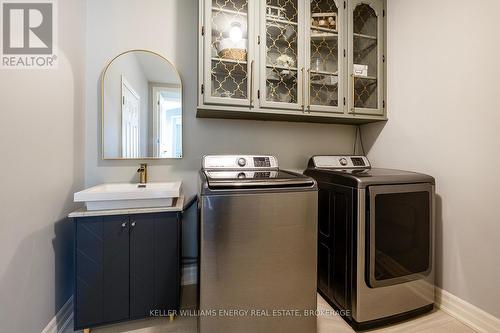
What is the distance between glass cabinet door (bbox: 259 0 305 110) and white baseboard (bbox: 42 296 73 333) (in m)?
1.85

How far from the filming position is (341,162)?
1995mm

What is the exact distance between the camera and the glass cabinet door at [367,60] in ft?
6.07

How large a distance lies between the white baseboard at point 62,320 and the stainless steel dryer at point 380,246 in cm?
171

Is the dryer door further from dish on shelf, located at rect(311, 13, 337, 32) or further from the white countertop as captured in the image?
dish on shelf, located at rect(311, 13, 337, 32)

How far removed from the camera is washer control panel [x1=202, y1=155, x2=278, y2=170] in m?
1.69

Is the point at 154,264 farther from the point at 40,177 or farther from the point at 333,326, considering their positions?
the point at 333,326

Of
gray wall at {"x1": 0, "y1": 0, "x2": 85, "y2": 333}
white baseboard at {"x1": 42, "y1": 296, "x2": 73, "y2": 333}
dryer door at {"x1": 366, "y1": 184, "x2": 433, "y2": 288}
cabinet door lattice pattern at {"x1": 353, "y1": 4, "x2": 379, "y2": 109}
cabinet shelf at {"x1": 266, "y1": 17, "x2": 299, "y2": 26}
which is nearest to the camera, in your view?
gray wall at {"x1": 0, "y1": 0, "x2": 85, "y2": 333}

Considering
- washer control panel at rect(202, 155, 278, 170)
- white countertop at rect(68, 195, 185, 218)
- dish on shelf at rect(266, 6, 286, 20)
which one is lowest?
white countertop at rect(68, 195, 185, 218)

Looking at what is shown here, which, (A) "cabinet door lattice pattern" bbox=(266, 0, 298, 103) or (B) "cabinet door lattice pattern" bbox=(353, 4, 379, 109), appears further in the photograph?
(B) "cabinet door lattice pattern" bbox=(353, 4, 379, 109)

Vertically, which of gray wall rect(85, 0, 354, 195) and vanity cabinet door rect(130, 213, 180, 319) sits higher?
gray wall rect(85, 0, 354, 195)

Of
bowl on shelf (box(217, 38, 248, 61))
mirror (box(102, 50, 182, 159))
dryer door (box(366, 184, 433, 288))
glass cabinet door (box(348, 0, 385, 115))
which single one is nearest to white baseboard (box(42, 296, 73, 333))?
mirror (box(102, 50, 182, 159))

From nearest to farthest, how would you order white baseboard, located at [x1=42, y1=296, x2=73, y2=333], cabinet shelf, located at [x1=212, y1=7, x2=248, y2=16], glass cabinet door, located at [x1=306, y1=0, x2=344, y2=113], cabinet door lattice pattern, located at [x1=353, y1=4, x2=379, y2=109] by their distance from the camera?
white baseboard, located at [x1=42, y1=296, x2=73, y2=333], cabinet shelf, located at [x1=212, y1=7, x2=248, y2=16], glass cabinet door, located at [x1=306, y1=0, x2=344, y2=113], cabinet door lattice pattern, located at [x1=353, y1=4, x2=379, y2=109]

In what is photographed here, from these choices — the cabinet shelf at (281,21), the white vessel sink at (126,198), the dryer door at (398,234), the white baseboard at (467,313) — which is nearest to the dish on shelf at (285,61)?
the cabinet shelf at (281,21)

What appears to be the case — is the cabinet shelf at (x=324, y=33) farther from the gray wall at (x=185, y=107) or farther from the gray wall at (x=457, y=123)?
the gray wall at (x=185, y=107)
